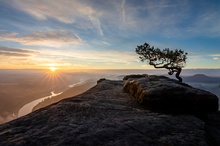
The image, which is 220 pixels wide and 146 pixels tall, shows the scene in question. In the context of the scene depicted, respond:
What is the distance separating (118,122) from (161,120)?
3.14m

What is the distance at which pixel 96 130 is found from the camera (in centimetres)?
1055

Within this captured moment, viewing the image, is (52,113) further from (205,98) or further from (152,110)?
(205,98)

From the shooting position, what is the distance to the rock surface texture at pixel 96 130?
9422 millimetres

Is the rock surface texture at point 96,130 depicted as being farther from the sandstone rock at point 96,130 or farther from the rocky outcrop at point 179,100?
the rocky outcrop at point 179,100

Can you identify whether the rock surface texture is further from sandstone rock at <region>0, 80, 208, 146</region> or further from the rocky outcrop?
the rocky outcrop

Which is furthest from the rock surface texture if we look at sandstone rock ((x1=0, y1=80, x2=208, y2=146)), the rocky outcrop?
the rocky outcrop

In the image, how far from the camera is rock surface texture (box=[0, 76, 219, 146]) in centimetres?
942

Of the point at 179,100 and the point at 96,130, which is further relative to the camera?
the point at 179,100

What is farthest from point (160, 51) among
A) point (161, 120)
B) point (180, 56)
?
point (161, 120)

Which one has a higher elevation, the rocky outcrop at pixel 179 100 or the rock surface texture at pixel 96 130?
the rocky outcrop at pixel 179 100

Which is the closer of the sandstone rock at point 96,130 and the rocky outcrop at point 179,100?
the sandstone rock at point 96,130

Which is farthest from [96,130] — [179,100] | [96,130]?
[179,100]

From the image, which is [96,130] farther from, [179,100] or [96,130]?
[179,100]

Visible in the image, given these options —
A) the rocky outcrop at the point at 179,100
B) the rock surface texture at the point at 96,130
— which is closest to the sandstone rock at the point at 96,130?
the rock surface texture at the point at 96,130
